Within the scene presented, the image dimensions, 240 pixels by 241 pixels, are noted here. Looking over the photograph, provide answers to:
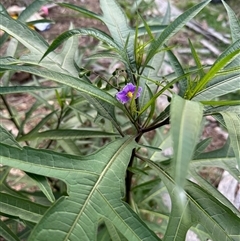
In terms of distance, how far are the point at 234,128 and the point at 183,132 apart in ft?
0.63

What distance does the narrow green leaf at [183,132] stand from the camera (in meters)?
0.38

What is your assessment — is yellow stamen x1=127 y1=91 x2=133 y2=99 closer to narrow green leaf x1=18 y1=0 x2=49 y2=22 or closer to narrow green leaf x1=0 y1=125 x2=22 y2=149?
narrow green leaf x1=0 y1=125 x2=22 y2=149

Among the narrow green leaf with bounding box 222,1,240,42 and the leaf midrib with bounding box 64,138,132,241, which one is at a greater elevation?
the narrow green leaf with bounding box 222,1,240,42

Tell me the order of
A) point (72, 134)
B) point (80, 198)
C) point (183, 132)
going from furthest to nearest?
point (72, 134)
point (80, 198)
point (183, 132)

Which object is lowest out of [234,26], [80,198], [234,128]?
[80,198]

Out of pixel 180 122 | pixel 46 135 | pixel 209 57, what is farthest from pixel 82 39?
pixel 180 122

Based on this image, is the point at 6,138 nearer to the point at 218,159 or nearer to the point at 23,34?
the point at 23,34

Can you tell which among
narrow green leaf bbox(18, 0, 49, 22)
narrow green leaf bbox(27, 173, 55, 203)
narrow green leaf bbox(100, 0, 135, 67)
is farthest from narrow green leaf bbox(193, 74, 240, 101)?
narrow green leaf bbox(18, 0, 49, 22)

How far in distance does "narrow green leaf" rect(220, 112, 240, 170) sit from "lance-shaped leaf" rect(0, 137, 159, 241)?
0.48 feet

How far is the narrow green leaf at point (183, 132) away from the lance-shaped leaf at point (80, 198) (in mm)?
161

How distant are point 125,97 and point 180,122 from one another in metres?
0.26

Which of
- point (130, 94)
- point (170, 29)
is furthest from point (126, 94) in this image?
point (170, 29)

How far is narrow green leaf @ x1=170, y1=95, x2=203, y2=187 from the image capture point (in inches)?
14.9

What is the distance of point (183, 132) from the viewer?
412mm
